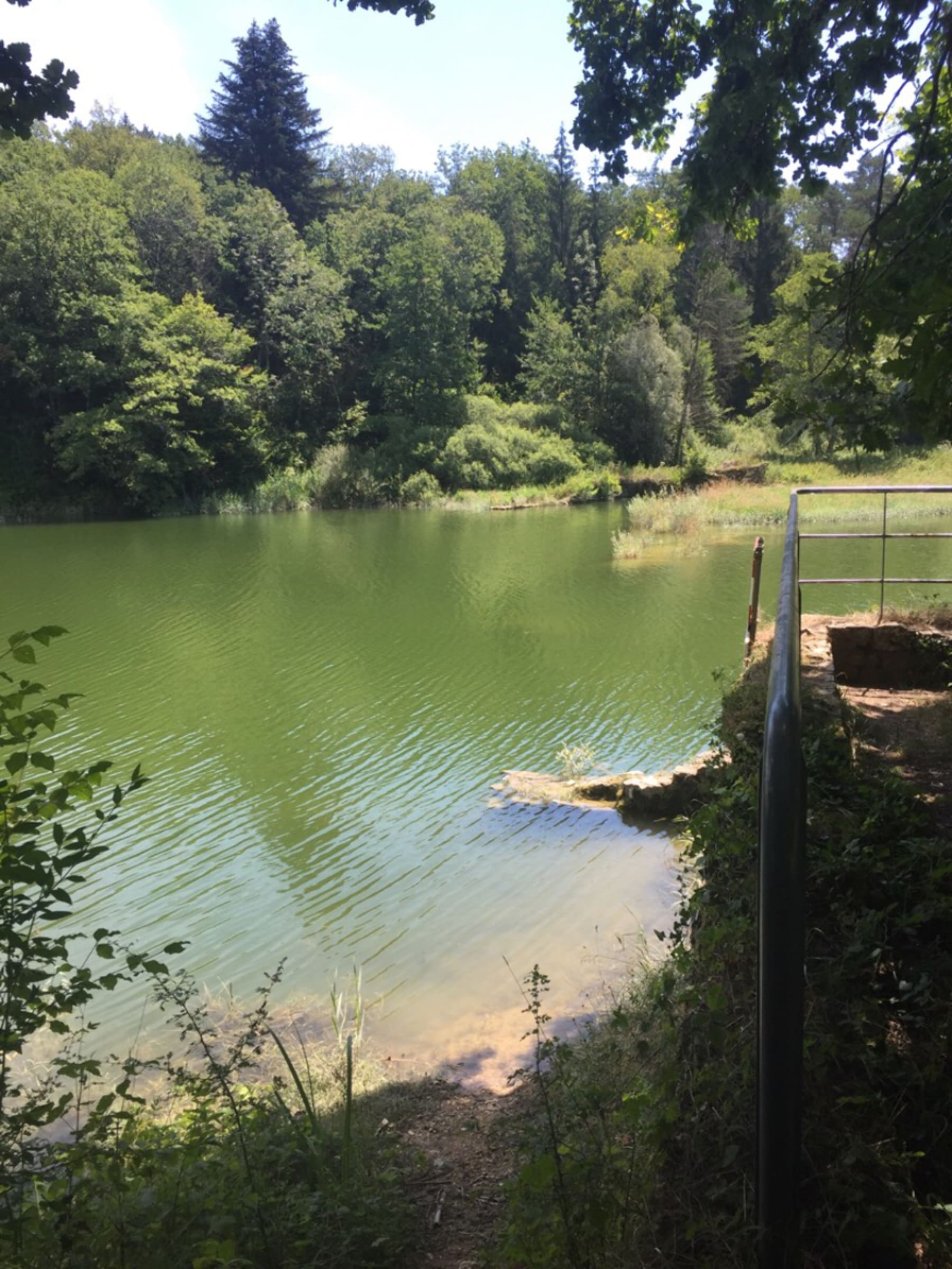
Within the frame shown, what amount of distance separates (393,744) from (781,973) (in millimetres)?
8064

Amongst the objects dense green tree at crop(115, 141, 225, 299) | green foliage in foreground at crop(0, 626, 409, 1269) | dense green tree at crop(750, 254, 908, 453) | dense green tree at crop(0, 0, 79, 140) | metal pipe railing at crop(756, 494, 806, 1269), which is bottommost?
green foliage in foreground at crop(0, 626, 409, 1269)

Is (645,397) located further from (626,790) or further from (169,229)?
(626,790)

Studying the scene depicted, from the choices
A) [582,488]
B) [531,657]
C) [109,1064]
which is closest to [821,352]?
[582,488]

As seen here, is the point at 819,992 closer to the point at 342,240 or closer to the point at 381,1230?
the point at 381,1230

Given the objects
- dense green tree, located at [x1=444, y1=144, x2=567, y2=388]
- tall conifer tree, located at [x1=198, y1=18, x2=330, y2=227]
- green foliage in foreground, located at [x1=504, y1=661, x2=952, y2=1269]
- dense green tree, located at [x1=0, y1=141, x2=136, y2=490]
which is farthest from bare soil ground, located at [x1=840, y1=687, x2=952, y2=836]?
tall conifer tree, located at [x1=198, y1=18, x2=330, y2=227]

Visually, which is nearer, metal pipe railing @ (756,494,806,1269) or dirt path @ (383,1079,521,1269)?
metal pipe railing @ (756,494,806,1269)

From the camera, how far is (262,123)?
4725 cm

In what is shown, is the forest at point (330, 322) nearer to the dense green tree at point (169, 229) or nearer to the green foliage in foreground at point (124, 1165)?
the dense green tree at point (169, 229)

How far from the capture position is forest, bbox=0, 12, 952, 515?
32.7m

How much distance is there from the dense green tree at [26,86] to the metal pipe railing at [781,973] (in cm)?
330

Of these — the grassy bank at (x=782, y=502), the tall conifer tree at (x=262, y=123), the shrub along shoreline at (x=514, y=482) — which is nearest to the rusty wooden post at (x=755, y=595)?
the grassy bank at (x=782, y=502)

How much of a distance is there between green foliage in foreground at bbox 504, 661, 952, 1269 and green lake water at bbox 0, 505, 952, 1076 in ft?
8.01

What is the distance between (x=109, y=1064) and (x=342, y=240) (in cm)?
4424

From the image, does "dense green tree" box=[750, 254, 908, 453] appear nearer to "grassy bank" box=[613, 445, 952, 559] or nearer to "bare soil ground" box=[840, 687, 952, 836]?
"bare soil ground" box=[840, 687, 952, 836]
